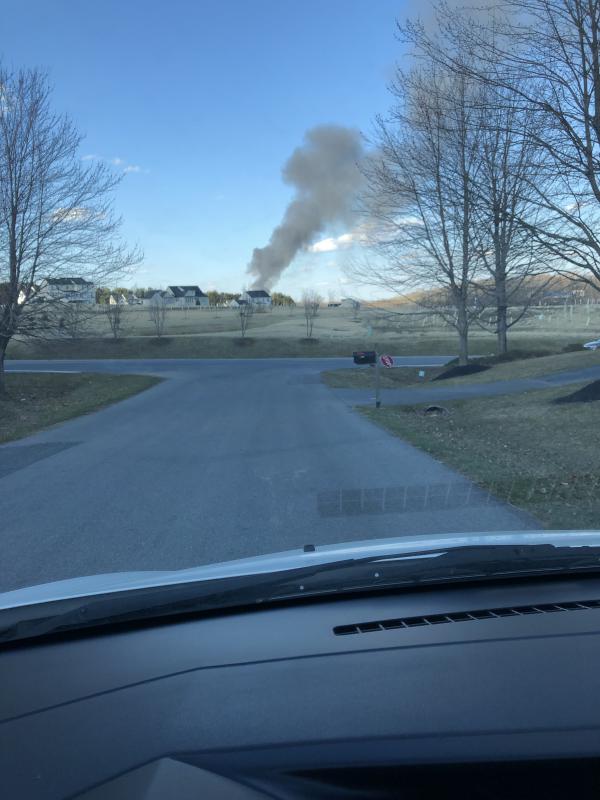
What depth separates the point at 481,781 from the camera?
2.10m

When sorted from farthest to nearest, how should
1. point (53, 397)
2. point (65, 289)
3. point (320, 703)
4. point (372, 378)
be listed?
point (372, 378)
point (53, 397)
point (65, 289)
point (320, 703)

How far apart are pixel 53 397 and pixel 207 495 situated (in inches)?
701

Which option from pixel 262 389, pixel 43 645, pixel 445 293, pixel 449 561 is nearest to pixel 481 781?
pixel 449 561

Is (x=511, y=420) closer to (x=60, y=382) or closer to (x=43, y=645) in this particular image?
(x=43, y=645)

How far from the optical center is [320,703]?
2422 millimetres

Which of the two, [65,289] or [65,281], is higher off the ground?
[65,281]

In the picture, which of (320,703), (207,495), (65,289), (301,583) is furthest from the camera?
(65,289)

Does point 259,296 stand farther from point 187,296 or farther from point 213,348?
point 213,348

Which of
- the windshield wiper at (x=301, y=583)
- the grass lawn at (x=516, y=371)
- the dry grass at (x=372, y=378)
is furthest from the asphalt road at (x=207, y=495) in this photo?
the dry grass at (x=372, y=378)

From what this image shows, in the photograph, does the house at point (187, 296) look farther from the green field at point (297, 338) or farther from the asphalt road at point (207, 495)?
the asphalt road at point (207, 495)

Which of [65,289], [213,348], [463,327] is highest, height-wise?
[65,289]

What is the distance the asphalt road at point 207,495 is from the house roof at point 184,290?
10655 cm

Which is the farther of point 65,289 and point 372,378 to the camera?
point 372,378

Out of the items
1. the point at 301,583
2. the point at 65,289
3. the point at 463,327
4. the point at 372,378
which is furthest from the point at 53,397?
the point at 301,583
